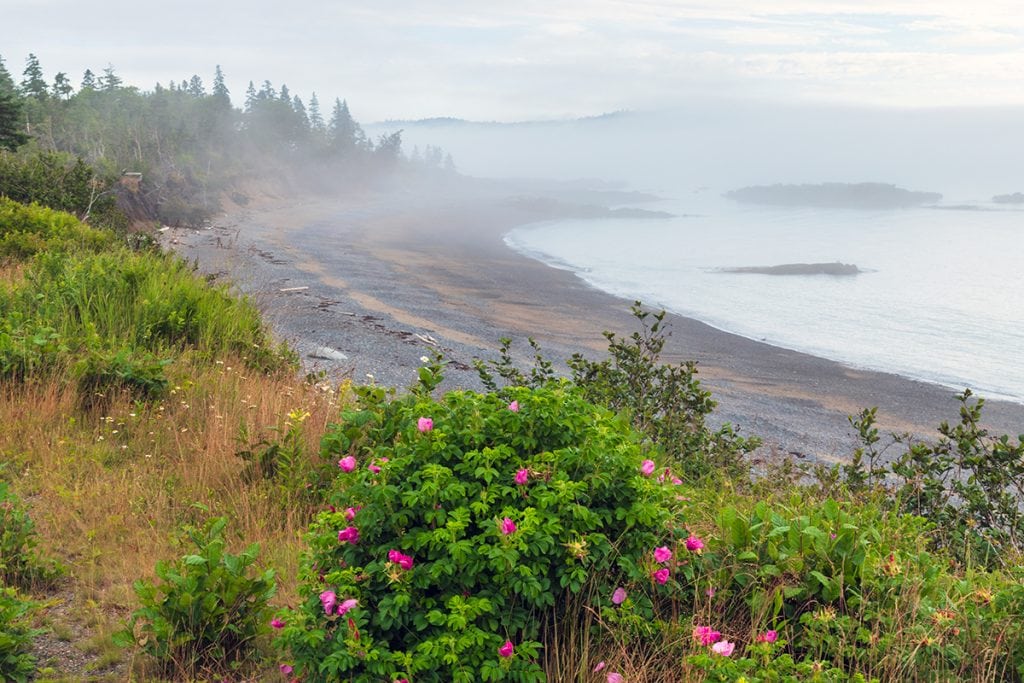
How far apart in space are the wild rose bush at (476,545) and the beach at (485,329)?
4.82m

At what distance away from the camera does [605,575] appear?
3.14m

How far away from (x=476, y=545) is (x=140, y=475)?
3.45 metres

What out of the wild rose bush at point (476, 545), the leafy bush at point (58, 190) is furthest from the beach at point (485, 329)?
the wild rose bush at point (476, 545)

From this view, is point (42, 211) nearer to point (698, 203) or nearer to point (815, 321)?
point (815, 321)

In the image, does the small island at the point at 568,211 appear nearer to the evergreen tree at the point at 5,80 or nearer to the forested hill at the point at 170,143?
the forested hill at the point at 170,143

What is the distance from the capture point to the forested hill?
29.6 meters

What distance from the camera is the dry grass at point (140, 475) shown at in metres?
4.36

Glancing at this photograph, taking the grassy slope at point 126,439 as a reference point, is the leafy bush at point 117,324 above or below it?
above

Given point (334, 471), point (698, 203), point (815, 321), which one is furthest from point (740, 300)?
point (698, 203)

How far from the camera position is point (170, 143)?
63250 millimetres

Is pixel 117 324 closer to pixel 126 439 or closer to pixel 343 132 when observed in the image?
pixel 126 439

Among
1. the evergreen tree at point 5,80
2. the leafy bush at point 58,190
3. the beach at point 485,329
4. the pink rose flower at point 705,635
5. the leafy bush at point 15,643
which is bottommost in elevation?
the beach at point 485,329

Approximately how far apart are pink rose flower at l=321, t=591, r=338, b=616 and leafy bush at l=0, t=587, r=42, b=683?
1.32 metres

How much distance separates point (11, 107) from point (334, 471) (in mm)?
24824
